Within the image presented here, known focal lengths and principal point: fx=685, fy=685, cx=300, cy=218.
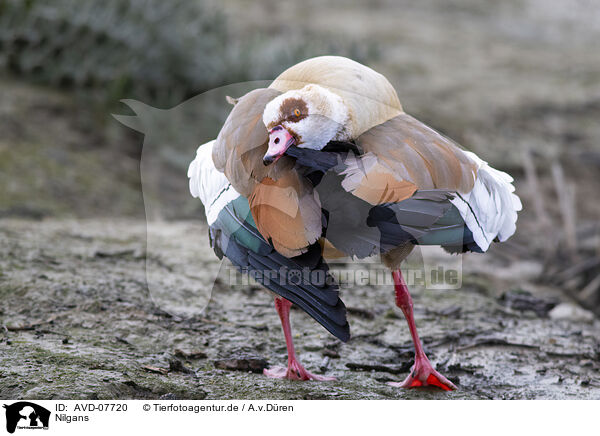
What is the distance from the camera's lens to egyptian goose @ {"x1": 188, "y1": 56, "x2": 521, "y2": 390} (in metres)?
2.20

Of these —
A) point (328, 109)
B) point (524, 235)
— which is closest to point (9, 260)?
point (328, 109)

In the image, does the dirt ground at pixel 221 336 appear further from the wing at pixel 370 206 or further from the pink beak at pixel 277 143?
the pink beak at pixel 277 143

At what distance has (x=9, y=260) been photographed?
3.55 metres

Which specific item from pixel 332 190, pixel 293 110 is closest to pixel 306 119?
pixel 293 110

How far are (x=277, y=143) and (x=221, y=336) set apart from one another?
3.76 feet

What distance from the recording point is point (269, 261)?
7.60 feet

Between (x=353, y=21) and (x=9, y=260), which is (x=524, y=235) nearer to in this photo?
(x=9, y=260)

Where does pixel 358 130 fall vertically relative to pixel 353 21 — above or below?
below

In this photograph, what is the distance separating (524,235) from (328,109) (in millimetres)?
3113

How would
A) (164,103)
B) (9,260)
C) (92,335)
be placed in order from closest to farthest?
(92,335), (9,260), (164,103)
